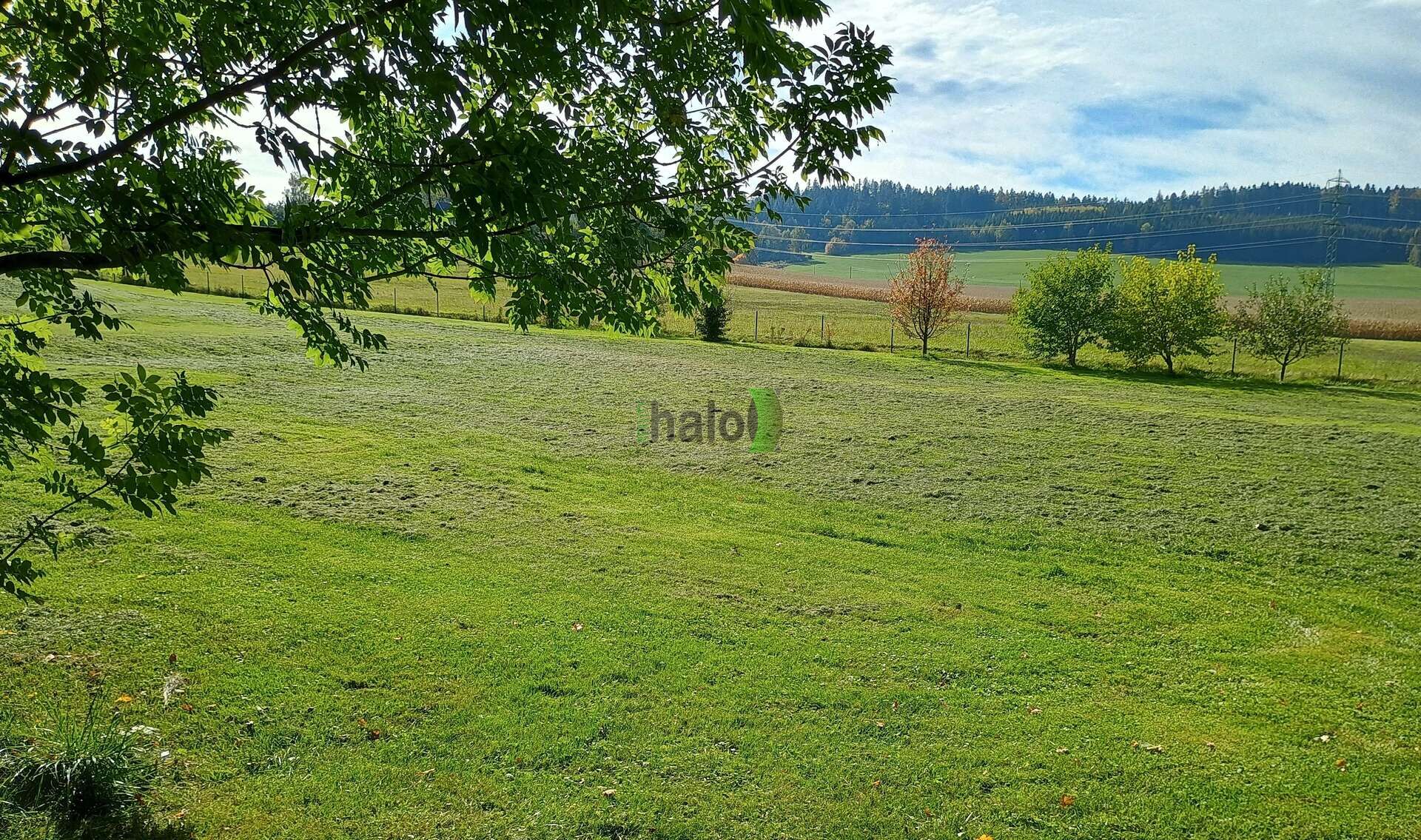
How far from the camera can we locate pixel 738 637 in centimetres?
825

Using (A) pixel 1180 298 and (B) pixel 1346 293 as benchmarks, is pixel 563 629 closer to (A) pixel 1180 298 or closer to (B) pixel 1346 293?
(A) pixel 1180 298

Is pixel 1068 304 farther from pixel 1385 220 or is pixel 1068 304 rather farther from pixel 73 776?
pixel 1385 220

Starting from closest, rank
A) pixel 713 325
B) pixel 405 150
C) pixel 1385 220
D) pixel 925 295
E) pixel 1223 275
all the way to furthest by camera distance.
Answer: pixel 405 150 → pixel 713 325 → pixel 925 295 → pixel 1223 275 → pixel 1385 220

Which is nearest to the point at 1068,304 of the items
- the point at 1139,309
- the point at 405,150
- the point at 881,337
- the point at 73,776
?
the point at 1139,309

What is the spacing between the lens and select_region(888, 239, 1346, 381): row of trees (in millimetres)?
32469

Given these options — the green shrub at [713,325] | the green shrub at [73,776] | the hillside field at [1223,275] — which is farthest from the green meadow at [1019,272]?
the green shrub at [73,776]

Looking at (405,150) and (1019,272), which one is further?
(1019,272)

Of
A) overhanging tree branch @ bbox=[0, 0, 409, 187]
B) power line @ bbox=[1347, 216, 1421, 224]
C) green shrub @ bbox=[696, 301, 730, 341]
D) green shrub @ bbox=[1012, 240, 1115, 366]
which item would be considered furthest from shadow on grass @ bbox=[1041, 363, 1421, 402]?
power line @ bbox=[1347, 216, 1421, 224]

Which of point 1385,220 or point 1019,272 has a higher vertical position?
point 1385,220

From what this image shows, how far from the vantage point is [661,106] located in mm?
4609

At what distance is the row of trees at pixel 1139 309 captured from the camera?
107 ft

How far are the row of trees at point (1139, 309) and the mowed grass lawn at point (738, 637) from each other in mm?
17574

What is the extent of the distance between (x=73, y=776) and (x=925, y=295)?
35741mm

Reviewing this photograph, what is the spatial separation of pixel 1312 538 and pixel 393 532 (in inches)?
506
